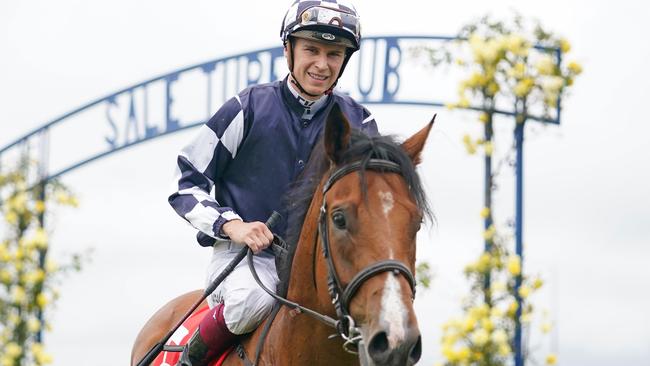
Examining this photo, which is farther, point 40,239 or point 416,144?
point 40,239

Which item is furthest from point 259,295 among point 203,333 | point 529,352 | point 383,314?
point 529,352

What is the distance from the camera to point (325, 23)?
5.42 metres

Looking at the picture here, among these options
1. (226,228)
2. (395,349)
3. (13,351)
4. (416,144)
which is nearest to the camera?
(395,349)

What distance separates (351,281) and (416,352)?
1.18 ft

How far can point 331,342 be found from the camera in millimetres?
4848

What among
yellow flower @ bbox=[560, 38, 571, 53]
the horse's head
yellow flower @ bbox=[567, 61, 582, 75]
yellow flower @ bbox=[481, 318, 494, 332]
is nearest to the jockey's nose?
the horse's head

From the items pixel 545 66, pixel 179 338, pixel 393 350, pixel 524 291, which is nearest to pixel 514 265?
pixel 524 291

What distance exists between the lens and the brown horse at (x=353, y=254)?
4285 millimetres

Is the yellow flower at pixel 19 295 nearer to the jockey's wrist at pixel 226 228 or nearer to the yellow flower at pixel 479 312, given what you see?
the yellow flower at pixel 479 312

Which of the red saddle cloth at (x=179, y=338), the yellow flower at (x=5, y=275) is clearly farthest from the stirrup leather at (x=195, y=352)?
the yellow flower at (x=5, y=275)

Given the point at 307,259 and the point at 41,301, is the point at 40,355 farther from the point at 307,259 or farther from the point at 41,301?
the point at 307,259

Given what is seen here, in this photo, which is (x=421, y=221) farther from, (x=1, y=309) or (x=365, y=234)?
(x=1, y=309)

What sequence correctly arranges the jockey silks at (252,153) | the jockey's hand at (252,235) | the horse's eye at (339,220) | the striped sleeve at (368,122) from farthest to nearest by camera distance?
the striped sleeve at (368,122) → the jockey silks at (252,153) → the jockey's hand at (252,235) → the horse's eye at (339,220)

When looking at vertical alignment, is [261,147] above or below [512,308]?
above
